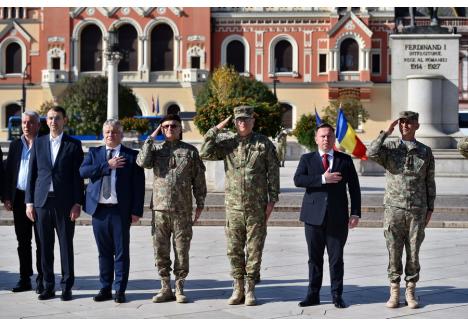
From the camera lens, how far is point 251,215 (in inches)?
324

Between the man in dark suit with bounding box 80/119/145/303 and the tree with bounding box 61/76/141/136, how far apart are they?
5025 centimetres

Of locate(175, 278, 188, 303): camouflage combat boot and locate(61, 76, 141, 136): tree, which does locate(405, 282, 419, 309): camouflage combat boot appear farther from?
locate(61, 76, 141, 136): tree

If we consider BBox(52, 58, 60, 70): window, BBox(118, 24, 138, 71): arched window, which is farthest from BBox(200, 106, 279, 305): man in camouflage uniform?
BBox(52, 58, 60, 70): window

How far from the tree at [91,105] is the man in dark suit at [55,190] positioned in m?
50.0

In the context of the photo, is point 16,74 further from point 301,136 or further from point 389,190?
point 389,190

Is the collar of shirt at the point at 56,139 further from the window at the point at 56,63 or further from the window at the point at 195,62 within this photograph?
the window at the point at 56,63

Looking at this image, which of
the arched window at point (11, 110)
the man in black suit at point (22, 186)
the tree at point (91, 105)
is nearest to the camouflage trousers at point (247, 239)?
the man in black suit at point (22, 186)

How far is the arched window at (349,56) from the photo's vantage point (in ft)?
221

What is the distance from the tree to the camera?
59281 millimetres

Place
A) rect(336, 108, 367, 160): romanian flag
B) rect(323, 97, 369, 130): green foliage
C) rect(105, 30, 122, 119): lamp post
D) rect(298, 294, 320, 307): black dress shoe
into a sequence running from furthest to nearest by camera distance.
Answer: rect(323, 97, 369, 130): green foliage, rect(105, 30, 122, 119): lamp post, rect(336, 108, 367, 160): romanian flag, rect(298, 294, 320, 307): black dress shoe

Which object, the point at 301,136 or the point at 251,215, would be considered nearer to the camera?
the point at 251,215

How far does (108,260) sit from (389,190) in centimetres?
263

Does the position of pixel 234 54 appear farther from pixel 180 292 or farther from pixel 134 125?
pixel 180 292

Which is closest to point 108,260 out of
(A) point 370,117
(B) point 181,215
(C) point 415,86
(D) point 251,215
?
(B) point 181,215
